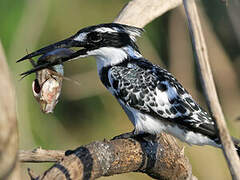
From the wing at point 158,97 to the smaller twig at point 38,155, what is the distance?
665 mm

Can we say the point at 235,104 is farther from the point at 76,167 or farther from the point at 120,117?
the point at 76,167

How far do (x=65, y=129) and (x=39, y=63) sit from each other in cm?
223

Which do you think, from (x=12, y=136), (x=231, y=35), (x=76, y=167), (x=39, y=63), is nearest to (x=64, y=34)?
(x=231, y=35)

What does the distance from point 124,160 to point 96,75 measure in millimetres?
2241

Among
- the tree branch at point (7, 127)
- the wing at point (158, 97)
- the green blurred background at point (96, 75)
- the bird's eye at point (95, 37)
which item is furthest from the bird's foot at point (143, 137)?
the green blurred background at point (96, 75)

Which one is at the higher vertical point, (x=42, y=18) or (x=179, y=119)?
(x=42, y=18)

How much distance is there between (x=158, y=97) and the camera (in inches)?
136

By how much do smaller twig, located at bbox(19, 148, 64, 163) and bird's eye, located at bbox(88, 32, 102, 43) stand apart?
0.80m

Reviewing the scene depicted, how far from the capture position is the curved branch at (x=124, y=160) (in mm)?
2577

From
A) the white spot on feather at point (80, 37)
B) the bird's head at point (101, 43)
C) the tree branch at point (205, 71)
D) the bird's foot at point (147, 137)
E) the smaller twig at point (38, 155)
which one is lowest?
the bird's foot at point (147, 137)

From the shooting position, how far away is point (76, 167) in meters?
2.58

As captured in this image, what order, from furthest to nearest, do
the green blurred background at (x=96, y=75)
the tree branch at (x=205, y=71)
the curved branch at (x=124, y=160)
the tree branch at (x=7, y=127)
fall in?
the green blurred background at (x=96, y=75), the curved branch at (x=124, y=160), the tree branch at (x=205, y=71), the tree branch at (x=7, y=127)

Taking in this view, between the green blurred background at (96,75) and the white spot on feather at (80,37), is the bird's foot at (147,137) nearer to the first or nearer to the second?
the white spot on feather at (80,37)

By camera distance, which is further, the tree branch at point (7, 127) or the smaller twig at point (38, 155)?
the smaller twig at point (38, 155)
